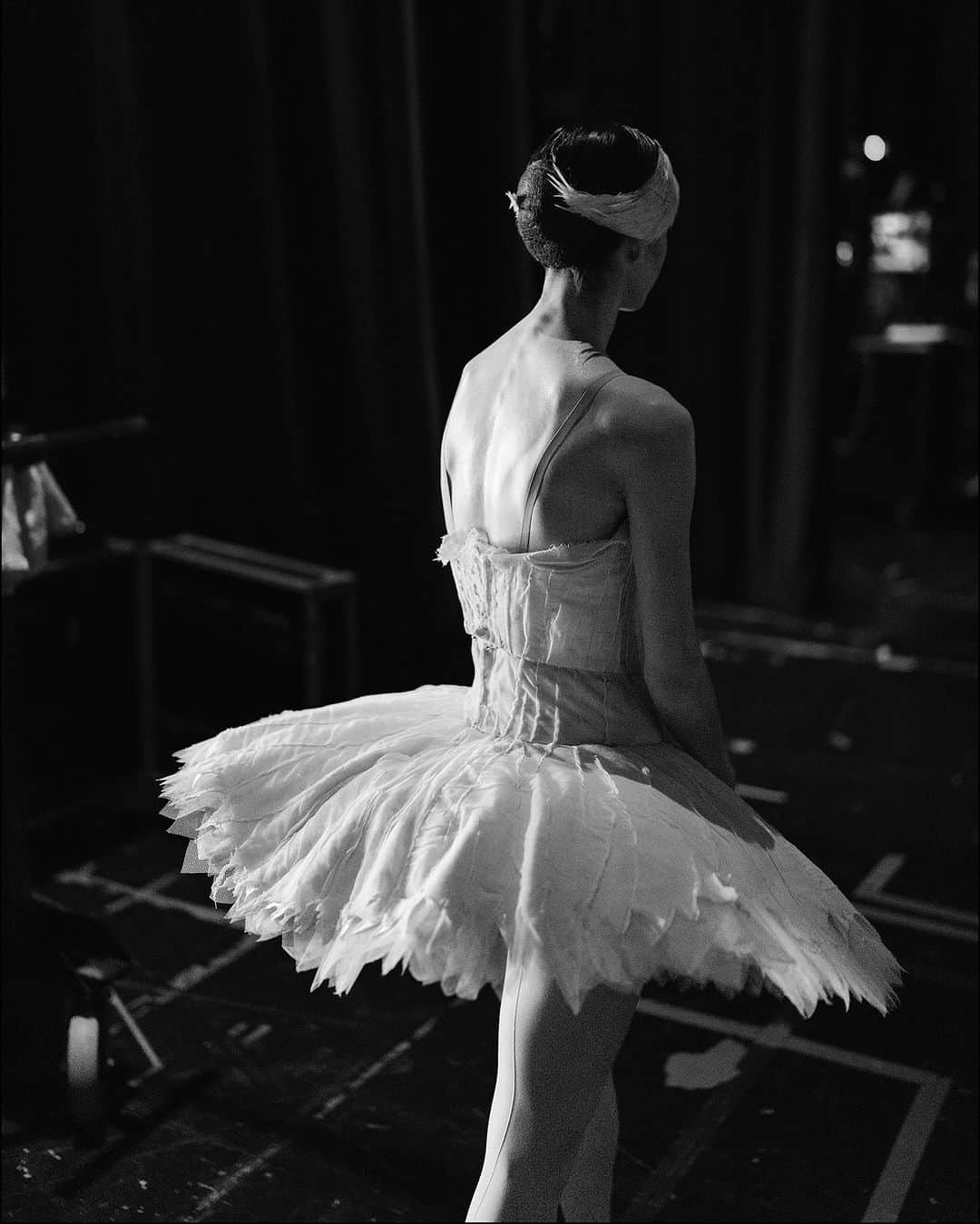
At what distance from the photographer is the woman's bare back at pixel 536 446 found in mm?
1600

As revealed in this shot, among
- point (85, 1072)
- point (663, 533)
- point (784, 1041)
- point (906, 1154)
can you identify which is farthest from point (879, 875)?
point (663, 533)

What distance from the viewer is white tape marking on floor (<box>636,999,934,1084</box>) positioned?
270 centimetres

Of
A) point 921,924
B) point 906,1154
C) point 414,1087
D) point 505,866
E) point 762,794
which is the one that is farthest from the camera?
point 762,794

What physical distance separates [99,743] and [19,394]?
961mm

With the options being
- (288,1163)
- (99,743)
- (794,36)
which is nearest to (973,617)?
(794,36)

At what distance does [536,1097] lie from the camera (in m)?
1.55

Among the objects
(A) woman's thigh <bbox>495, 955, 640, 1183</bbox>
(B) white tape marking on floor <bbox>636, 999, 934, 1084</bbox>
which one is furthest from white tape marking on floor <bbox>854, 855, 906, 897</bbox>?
(A) woman's thigh <bbox>495, 955, 640, 1183</bbox>

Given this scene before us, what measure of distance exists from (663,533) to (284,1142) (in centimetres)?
139

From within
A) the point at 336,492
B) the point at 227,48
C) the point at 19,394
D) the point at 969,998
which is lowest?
the point at 969,998

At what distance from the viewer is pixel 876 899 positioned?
3387 mm

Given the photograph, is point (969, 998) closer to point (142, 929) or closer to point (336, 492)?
point (142, 929)

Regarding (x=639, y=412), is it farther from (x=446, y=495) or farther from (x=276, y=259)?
(x=276, y=259)

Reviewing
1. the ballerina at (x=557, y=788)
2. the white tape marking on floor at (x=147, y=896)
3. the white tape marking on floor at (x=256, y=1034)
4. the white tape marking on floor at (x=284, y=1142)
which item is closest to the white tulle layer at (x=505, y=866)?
the ballerina at (x=557, y=788)

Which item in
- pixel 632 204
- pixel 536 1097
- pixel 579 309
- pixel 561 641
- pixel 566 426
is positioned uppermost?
pixel 632 204
